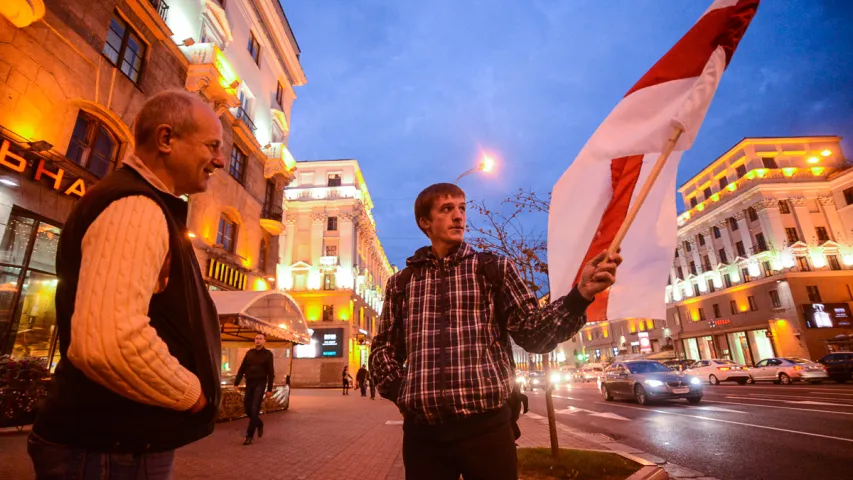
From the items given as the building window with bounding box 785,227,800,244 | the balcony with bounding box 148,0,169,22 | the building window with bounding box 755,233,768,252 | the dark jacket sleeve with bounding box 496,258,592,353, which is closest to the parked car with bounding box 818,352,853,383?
the building window with bounding box 755,233,768,252

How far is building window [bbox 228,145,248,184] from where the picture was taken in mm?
19297

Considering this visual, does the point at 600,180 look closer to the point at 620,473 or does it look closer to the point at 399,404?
the point at 399,404

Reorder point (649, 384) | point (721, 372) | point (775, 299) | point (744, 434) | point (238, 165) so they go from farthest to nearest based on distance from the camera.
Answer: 1. point (775, 299)
2. point (721, 372)
3. point (238, 165)
4. point (649, 384)
5. point (744, 434)

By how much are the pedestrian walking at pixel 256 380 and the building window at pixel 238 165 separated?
39.5 feet

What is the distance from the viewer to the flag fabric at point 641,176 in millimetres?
2635

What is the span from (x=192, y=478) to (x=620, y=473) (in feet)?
18.3

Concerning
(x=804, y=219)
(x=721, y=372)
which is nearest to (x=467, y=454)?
(x=721, y=372)

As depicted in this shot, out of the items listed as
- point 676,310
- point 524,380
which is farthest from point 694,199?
point 524,380

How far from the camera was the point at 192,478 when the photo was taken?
555 centimetres

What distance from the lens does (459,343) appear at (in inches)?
89.4

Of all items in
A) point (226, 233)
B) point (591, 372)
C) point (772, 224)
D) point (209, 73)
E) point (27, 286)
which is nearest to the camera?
point (27, 286)

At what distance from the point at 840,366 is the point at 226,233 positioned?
105 feet

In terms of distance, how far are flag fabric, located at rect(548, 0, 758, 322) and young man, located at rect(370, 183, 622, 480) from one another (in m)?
0.64

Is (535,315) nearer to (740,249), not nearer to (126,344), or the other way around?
(126,344)
